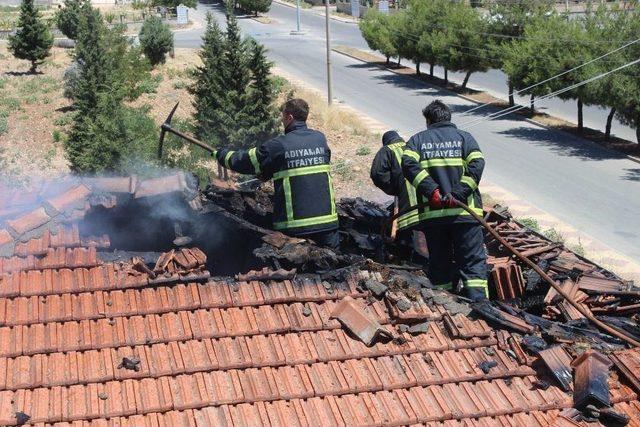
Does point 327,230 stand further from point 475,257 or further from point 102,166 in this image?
point 102,166

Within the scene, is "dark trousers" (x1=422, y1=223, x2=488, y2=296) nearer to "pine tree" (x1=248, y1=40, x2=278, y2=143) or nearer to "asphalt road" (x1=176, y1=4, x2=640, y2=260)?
"asphalt road" (x1=176, y1=4, x2=640, y2=260)

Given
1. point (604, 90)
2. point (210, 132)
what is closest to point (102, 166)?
point (210, 132)

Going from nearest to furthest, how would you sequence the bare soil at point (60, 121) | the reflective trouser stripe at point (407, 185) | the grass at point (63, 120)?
the reflective trouser stripe at point (407, 185)
the bare soil at point (60, 121)
the grass at point (63, 120)

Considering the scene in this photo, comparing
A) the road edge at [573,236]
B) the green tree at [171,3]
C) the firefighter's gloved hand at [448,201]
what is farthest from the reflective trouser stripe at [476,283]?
the green tree at [171,3]

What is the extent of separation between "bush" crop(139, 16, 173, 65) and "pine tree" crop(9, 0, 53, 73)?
4732 mm

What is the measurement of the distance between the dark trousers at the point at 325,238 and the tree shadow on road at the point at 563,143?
18.6 meters

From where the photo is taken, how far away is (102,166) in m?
19.0

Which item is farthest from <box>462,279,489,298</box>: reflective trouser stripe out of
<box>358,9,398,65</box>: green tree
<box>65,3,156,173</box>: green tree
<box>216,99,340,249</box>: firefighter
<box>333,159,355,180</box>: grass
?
<box>358,9,398,65</box>: green tree

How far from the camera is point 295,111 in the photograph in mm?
6133

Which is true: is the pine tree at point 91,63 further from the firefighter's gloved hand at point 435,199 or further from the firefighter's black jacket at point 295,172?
the firefighter's gloved hand at point 435,199

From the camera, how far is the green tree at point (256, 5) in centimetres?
5728

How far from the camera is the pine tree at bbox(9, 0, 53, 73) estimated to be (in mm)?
36750

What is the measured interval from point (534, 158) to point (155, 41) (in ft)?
64.9

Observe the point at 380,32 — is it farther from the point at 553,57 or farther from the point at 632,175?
the point at 632,175
